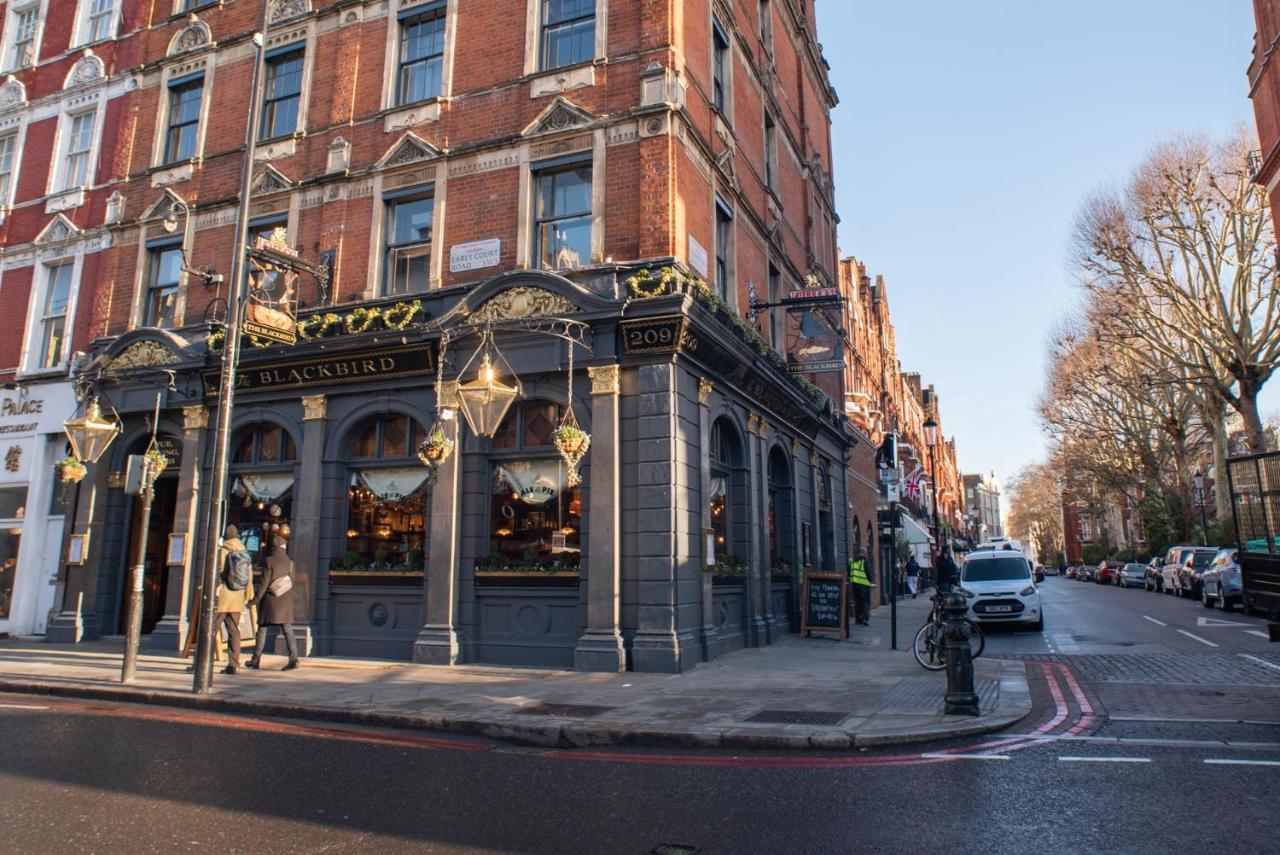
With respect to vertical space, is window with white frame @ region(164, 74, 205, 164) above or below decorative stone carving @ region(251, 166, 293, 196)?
above

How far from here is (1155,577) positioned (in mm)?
35344

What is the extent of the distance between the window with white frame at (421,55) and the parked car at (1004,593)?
15.4 m

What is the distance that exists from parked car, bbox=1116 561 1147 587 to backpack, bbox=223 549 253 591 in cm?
4274

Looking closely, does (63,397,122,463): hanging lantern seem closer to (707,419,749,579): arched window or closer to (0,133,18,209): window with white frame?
(707,419,749,579): arched window

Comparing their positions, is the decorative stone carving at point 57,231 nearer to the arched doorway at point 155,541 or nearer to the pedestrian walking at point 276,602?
the arched doorway at point 155,541

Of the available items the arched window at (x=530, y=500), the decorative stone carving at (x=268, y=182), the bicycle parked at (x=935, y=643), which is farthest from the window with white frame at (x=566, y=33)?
the bicycle parked at (x=935, y=643)

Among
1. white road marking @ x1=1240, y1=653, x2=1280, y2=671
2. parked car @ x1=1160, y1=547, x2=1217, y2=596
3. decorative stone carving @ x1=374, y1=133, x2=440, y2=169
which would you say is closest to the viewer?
white road marking @ x1=1240, y1=653, x2=1280, y2=671

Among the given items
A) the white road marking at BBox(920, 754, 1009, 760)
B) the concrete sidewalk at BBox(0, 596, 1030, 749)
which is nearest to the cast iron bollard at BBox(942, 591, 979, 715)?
the concrete sidewalk at BBox(0, 596, 1030, 749)

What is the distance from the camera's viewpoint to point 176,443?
16797 mm

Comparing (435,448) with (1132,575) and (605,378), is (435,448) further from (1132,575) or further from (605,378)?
(1132,575)

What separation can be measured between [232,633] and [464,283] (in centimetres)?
677

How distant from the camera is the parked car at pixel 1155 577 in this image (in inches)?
1342

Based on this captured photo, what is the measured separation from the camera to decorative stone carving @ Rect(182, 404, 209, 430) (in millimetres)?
16172

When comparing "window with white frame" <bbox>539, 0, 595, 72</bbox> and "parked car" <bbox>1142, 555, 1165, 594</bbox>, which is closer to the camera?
"window with white frame" <bbox>539, 0, 595, 72</bbox>
